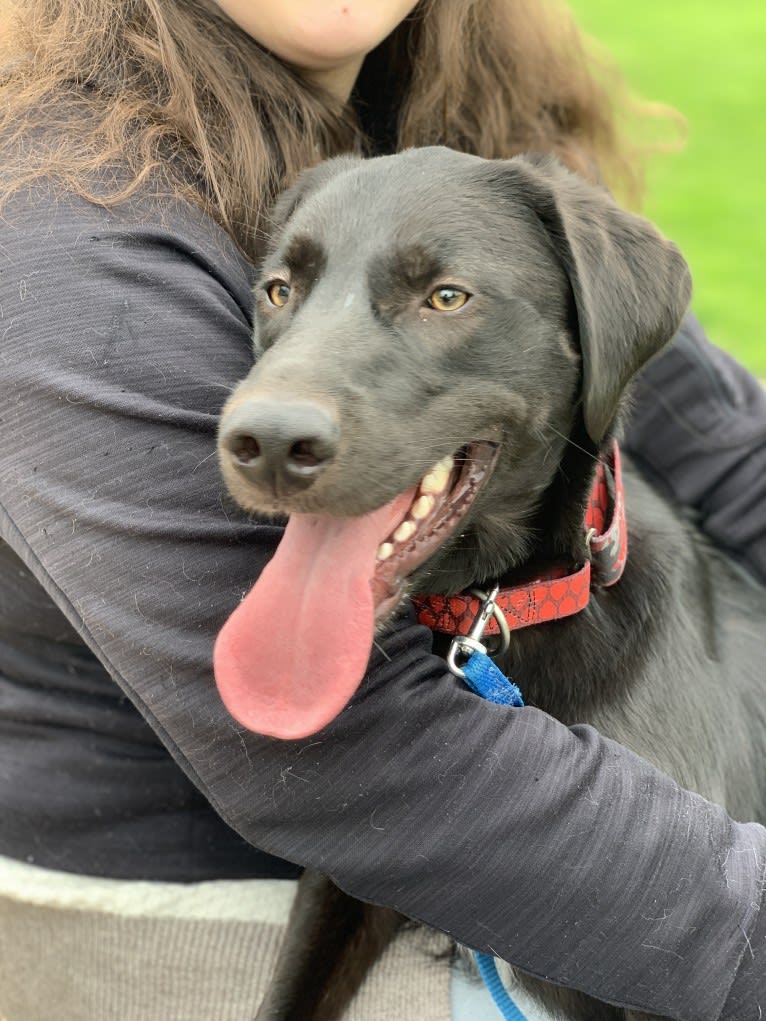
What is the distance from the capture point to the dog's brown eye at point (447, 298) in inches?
70.6

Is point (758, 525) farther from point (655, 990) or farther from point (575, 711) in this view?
point (655, 990)

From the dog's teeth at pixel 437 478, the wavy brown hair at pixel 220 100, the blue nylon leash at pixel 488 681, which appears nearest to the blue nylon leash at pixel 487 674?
the blue nylon leash at pixel 488 681

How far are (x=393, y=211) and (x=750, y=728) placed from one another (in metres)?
1.19

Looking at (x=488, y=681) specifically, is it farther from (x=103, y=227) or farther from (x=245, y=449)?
(x=103, y=227)

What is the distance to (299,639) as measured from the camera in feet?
4.98

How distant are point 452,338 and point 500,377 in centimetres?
9

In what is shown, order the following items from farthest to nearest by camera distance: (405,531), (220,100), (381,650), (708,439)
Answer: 1. (708,439)
2. (220,100)
3. (405,531)
4. (381,650)

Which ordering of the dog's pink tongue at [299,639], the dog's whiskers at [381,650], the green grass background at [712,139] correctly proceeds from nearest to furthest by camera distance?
the dog's pink tongue at [299,639] < the dog's whiskers at [381,650] < the green grass background at [712,139]

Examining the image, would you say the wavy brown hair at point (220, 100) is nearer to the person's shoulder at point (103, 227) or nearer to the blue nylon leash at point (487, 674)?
the person's shoulder at point (103, 227)

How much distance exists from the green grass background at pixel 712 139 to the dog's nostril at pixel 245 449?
216cm

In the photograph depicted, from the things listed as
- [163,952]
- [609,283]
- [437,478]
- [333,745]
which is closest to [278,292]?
[437,478]

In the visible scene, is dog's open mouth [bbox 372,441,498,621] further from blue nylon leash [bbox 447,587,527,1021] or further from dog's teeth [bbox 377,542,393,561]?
blue nylon leash [bbox 447,587,527,1021]

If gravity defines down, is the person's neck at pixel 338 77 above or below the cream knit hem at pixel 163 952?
above

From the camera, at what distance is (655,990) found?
1.59 m
